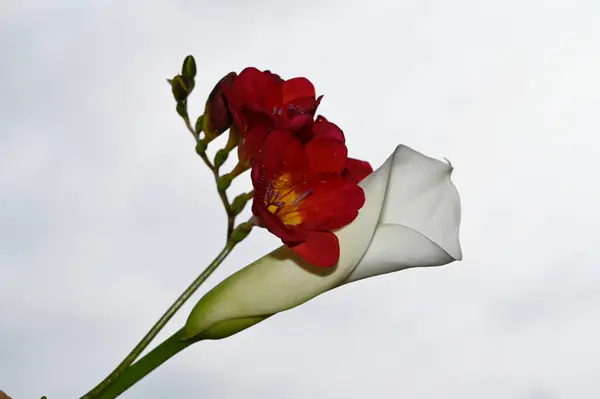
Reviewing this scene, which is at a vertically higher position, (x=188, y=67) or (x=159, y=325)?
(x=188, y=67)

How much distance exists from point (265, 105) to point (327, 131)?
5 centimetres

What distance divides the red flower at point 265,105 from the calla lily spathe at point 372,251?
0.25 feet

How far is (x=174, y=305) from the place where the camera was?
56cm

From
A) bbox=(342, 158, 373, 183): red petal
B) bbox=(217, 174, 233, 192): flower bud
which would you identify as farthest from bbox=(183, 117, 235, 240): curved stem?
bbox=(342, 158, 373, 183): red petal

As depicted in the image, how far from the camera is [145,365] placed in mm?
565

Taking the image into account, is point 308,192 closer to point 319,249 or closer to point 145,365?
point 319,249

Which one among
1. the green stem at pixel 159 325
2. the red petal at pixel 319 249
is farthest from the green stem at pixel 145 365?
the red petal at pixel 319 249

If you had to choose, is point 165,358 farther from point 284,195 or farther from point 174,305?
point 284,195

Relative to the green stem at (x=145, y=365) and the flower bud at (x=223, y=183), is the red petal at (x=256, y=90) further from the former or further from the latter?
the green stem at (x=145, y=365)

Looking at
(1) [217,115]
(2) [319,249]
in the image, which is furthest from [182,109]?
(2) [319,249]

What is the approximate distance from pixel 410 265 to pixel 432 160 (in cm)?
8

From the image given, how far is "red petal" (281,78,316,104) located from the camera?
60 cm

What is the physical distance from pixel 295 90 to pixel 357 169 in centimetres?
8

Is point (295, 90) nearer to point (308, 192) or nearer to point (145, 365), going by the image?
point (308, 192)
